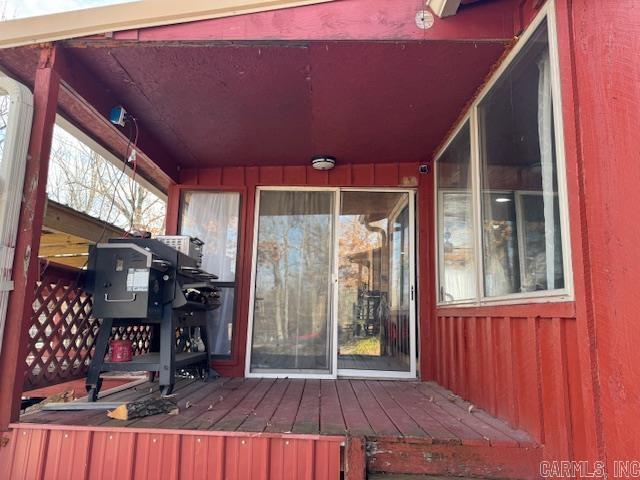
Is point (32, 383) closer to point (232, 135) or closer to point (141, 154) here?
point (141, 154)

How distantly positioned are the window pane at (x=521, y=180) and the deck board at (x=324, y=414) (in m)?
0.75

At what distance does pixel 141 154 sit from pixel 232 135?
0.80 m

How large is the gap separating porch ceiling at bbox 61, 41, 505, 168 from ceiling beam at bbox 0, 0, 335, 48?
0.10m

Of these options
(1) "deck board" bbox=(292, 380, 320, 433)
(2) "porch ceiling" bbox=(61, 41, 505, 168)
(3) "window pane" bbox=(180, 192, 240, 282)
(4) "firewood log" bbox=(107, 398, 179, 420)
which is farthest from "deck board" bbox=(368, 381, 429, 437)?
(2) "porch ceiling" bbox=(61, 41, 505, 168)

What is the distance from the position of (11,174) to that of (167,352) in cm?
134

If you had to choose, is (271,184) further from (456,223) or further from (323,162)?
(456,223)

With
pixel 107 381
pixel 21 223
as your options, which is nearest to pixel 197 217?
pixel 107 381

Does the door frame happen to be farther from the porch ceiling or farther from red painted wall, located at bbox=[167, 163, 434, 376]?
the porch ceiling

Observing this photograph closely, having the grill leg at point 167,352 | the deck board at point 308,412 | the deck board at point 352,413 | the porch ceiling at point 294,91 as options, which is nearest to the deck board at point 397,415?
the deck board at point 352,413

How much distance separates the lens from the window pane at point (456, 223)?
299 cm

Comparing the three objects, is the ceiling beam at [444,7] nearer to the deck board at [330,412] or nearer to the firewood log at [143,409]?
the deck board at [330,412]

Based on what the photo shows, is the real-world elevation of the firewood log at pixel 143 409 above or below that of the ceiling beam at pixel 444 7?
below

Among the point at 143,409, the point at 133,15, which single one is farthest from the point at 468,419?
the point at 133,15

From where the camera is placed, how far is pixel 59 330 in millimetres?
2768
